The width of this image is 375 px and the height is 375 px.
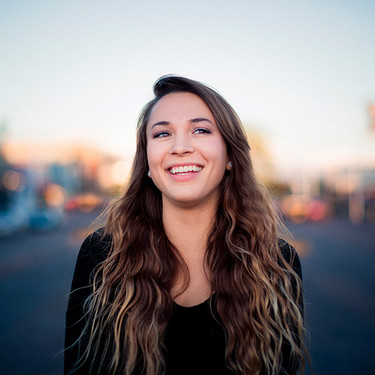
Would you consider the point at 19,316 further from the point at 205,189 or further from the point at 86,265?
the point at 205,189

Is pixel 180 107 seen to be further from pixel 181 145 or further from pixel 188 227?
pixel 188 227

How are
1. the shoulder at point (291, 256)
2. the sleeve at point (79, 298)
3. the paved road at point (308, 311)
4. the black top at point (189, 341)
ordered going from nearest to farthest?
the black top at point (189, 341)
the sleeve at point (79, 298)
the shoulder at point (291, 256)
the paved road at point (308, 311)

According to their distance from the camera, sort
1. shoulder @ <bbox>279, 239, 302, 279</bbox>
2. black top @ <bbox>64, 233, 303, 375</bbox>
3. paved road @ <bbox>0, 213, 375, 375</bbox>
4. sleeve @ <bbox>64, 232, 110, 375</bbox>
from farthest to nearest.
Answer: paved road @ <bbox>0, 213, 375, 375</bbox> → shoulder @ <bbox>279, 239, 302, 279</bbox> → sleeve @ <bbox>64, 232, 110, 375</bbox> → black top @ <bbox>64, 233, 303, 375</bbox>

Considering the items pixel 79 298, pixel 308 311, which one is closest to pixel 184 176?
pixel 79 298

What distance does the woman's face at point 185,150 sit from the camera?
2006mm

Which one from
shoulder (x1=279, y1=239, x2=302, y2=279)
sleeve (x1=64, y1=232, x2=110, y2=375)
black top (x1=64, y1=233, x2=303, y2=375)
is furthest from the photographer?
shoulder (x1=279, y1=239, x2=302, y2=279)

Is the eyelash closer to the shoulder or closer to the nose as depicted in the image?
the nose

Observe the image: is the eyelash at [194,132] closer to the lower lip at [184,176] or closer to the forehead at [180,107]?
the forehead at [180,107]

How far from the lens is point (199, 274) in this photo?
2086 millimetres

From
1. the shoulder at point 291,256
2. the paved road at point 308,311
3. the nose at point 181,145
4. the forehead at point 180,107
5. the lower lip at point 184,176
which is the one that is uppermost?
the forehead at point 180,107

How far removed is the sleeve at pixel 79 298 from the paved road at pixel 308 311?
5.00 ft

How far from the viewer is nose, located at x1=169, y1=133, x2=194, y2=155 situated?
2.00 metres

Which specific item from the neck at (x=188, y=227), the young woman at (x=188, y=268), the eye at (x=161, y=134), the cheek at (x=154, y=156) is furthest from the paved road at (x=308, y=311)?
the eye at (x=161, y=134)

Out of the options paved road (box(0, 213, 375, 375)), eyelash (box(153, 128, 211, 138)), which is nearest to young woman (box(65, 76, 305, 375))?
eyelash (box(153, 128, 211, 138))
